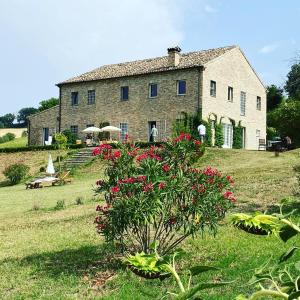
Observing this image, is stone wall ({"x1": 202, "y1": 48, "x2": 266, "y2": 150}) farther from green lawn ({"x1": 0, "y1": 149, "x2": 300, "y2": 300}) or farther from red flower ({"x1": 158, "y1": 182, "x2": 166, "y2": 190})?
red flower ({"x1": 158, "y1": 182, "x2": 166, "y2": 190})

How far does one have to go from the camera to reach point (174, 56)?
1551 inches

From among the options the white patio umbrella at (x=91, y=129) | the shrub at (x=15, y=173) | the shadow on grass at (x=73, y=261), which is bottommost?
the shadow on grass at (x=73, y=261)

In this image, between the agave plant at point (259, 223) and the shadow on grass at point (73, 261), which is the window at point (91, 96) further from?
the agave plant at point (259, 223)

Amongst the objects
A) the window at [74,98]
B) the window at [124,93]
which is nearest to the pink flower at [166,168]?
the window at [124,93]

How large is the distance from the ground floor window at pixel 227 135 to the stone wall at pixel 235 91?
1.76 feet

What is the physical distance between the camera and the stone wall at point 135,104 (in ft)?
127

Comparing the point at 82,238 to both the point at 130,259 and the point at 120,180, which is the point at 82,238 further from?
the point at 130,259

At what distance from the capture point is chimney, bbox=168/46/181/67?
3934 cm

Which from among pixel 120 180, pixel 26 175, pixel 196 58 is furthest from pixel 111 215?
pixel 196 58

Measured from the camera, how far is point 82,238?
40.3 feet

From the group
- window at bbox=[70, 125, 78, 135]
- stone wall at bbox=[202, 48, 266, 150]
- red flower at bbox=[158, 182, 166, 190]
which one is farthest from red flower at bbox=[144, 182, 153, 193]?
window at bbox=[70, 125, 78, 135]

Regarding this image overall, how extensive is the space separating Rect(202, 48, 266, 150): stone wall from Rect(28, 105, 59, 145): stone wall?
52.6 ft

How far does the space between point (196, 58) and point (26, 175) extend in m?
16.3

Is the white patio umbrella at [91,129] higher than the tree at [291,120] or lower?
lower
